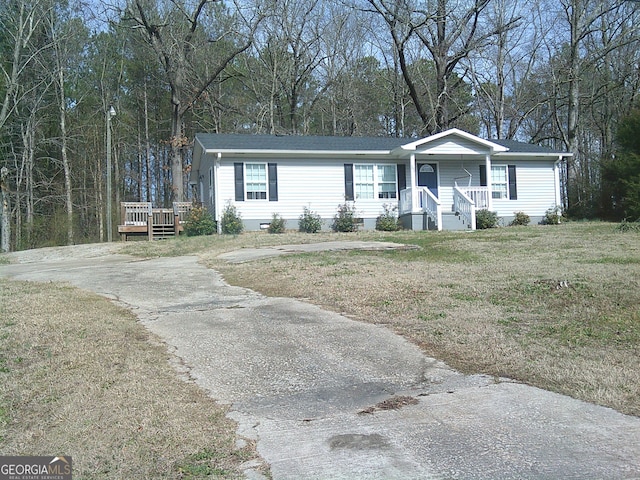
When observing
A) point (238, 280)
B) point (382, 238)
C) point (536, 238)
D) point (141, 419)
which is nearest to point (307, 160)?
point (382, 238)

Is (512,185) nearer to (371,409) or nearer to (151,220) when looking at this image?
(151,220)

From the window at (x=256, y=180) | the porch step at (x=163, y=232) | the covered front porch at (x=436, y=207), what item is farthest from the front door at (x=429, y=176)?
the porch step at (x=163, y=232)

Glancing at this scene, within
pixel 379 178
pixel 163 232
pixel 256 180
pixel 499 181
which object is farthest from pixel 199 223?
pixel 499 181

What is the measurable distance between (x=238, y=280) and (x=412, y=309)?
4.54 m

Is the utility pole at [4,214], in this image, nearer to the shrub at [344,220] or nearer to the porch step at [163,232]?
the porch step at [163,232]

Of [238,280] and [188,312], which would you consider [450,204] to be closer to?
[238,280]

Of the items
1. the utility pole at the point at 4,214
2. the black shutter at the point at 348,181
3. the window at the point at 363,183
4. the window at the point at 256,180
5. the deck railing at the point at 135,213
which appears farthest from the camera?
the utility pole at the point at 4,214

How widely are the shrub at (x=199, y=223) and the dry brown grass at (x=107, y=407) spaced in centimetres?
1429

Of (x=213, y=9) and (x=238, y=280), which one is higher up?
(x=213, y=9)

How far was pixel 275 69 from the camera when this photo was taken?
3556 cm

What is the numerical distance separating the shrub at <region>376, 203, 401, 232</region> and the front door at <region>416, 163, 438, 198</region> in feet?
5.83

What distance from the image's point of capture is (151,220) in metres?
23.4

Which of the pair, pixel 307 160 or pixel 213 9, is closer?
pixel 307 160

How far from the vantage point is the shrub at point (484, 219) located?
75.0ft
